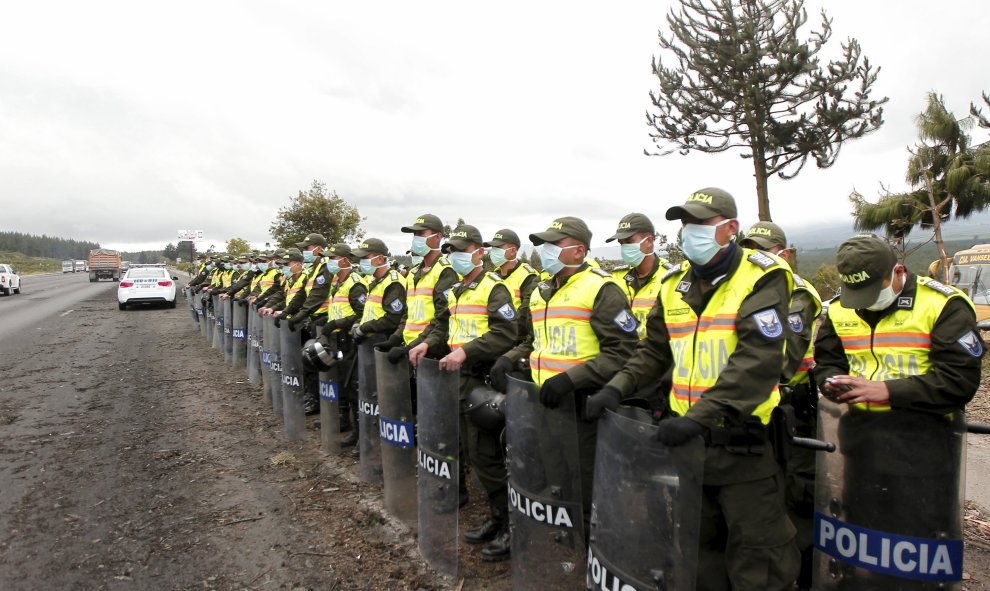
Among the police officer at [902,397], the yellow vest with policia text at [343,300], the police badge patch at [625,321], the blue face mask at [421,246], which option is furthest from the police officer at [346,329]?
the police officer at [902,397]

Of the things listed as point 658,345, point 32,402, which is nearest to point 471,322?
point 658,345

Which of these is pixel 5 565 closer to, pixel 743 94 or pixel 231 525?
pixel 231 525

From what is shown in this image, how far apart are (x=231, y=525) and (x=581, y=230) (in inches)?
117

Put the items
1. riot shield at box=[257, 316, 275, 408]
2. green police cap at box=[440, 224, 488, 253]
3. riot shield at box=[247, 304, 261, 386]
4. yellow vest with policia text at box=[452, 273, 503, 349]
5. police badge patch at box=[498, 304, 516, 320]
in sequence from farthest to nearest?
1. riot shield at box=[247, 304, 261, 386]
2. riot shield at box=[257, 316, 275, 408]
3. green police cap at box=[440, 224, 488, 253]
4. yellow vest with policia text at box=[452, 273, 503, 349]
5. police badge patch at box=[498, 304, 516, 320]

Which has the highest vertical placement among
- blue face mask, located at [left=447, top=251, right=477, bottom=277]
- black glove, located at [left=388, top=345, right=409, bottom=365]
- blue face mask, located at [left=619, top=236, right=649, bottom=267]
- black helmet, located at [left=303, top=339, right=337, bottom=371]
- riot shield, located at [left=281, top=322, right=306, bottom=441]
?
blue face mask, located at [left=619, top=236, right=649, bottom=267]

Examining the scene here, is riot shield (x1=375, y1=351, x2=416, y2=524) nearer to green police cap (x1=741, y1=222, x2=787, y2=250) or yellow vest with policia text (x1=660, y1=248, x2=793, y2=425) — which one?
yellow vest with policia text (x1=660, y1=248, x2=793, y2=425)

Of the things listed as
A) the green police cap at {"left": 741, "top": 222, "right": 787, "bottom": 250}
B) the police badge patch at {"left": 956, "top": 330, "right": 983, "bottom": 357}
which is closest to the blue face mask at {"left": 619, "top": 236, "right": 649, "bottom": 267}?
the green police cap at {"left": 741, "top": 222, "right": 787, "bottom": 250}

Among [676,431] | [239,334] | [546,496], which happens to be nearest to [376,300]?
[546,496]

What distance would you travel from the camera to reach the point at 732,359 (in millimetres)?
2396

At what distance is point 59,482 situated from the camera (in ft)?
16.6

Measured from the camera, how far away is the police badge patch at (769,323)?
237cm

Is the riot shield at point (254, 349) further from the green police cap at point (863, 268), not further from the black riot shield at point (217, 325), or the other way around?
the green police cap at point (863, 268)

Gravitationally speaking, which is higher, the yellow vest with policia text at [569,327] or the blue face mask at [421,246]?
the blue face mask at [421,246]

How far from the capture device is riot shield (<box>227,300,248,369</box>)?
1010 cm
